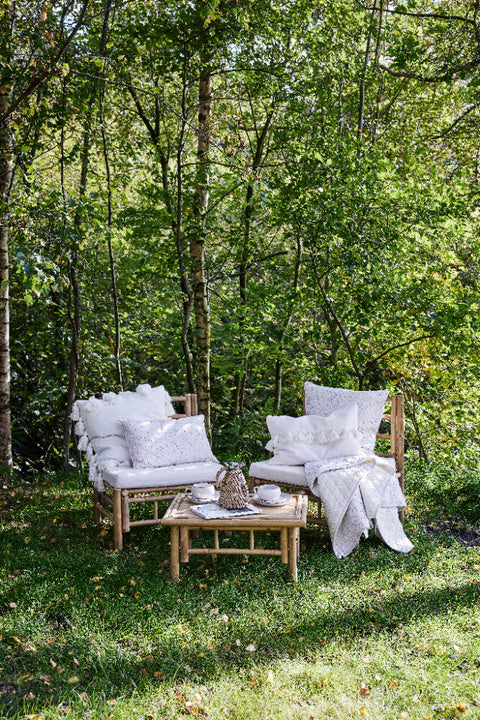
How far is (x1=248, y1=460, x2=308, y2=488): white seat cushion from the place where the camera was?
3891 millimetres

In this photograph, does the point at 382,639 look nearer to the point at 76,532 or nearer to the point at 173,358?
the point at 76,532

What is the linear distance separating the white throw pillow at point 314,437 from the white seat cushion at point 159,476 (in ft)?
1.52

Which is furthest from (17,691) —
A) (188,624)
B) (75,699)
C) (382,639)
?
(382,639)

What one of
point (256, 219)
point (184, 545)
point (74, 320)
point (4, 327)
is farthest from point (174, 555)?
point (256, 219)

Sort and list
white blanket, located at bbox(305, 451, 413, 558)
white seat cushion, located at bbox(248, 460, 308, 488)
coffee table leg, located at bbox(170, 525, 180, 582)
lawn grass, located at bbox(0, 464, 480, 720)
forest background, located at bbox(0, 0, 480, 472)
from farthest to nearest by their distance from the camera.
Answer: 1. forest background, located at bbox(0, 0, 480, 472)
2. white seat cushion, located at bbox(248, 460, 308, 488)
3. white blanket, located at bbox(305, 451, 413, 558)
4. coffee table leg, located at bbox(170, 525, 180, 582)
5. lawn grass, located at bbox(0, 464, 480, 720)

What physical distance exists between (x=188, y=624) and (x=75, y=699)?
0.66 m

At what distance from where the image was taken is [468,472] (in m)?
5.04

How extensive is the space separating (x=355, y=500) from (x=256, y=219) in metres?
3.42

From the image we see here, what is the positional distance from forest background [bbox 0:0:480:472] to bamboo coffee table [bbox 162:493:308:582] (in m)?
1.97

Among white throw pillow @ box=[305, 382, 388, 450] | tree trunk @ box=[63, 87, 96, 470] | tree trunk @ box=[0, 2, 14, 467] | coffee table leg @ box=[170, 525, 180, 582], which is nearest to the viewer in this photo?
coffee table leg @ box=[170, 525, 180, 582]

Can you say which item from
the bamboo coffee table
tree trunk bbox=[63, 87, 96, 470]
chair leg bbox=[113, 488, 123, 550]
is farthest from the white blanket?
tree trunk bbox=[63, 87, 96, 470]

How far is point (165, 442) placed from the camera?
4.08 metres

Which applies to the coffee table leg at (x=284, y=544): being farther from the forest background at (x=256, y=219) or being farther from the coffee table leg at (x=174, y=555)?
the forest background at (x=256, y=219)

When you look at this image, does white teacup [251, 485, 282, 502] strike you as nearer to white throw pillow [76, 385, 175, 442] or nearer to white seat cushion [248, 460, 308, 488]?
white seat cushion [248, 460, 308, 488]
